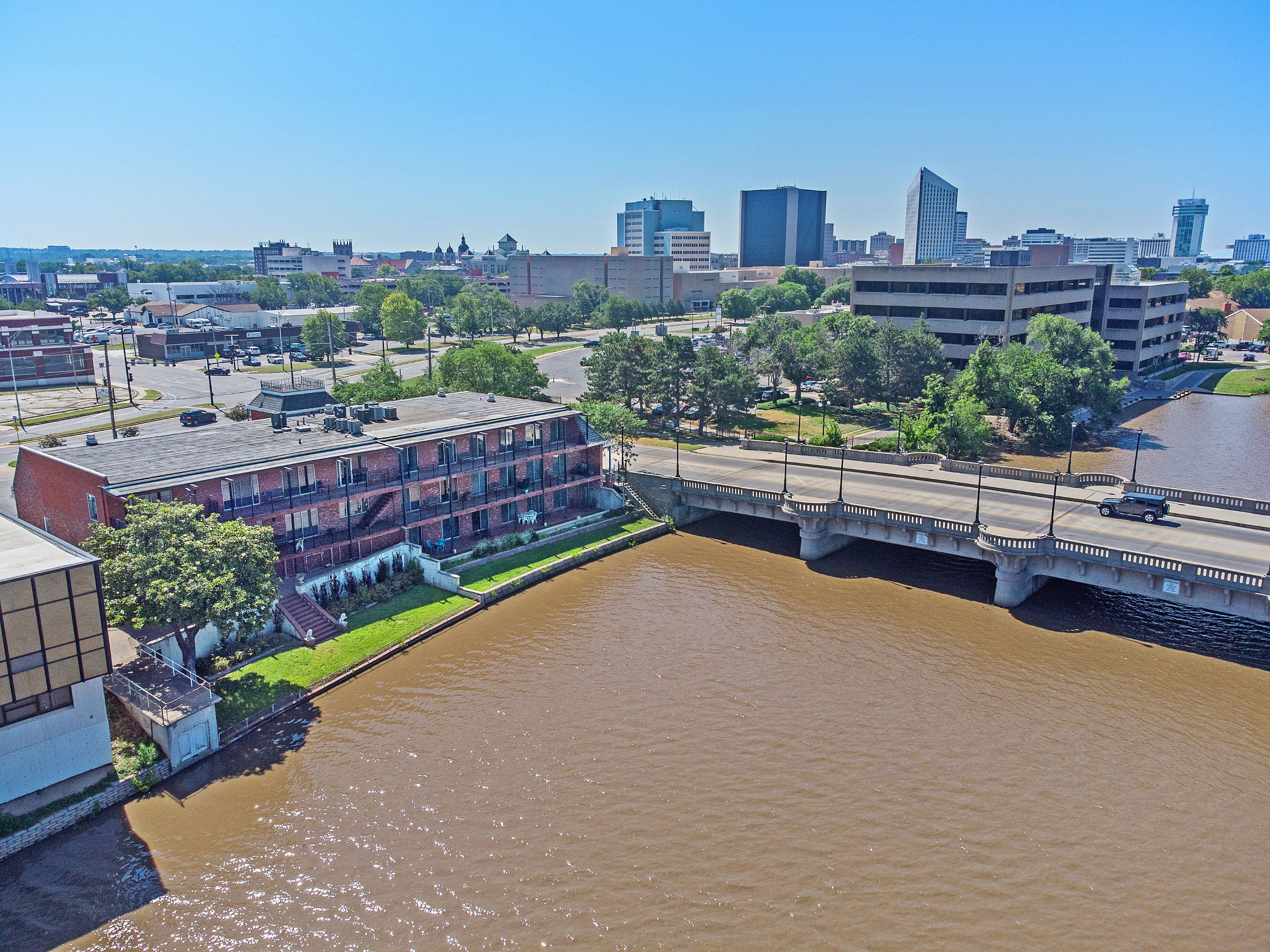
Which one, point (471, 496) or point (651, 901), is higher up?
point (471, 496)

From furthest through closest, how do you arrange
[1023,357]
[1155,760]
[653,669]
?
1. [1023,357]
2. [653,669]
3. [1155,760]

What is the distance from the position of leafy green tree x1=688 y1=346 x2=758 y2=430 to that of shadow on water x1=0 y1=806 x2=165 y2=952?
195 feet

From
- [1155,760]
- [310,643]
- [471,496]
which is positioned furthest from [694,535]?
[1155,760]

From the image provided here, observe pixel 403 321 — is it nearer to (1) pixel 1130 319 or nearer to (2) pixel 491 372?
(2) pixel 491 372

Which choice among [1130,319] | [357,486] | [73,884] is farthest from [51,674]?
[1130,319]

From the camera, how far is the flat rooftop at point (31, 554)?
28141mm

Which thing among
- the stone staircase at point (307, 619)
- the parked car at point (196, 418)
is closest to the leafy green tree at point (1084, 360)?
the stone staircase at point (307, 619)

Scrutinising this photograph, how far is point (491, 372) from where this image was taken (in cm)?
7469

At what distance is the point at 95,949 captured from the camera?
23.5 meters

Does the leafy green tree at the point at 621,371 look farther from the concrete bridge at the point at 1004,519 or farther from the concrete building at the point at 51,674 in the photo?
the concrete building at the point at 51,674

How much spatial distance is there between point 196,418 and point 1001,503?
65.4m

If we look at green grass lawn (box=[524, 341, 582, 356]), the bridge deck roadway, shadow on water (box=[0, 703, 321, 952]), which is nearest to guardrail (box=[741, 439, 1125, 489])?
the bridge deck roadway

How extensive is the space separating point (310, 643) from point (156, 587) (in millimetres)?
8119

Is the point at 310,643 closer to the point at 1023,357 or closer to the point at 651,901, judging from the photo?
the point at 651,901
